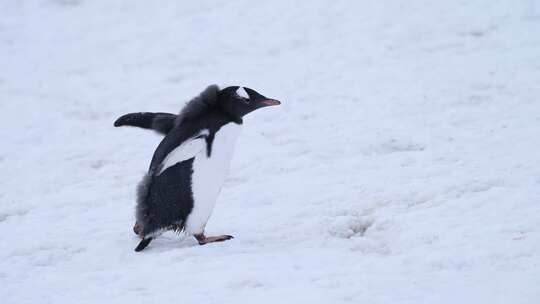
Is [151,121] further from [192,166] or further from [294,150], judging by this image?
[294,150]

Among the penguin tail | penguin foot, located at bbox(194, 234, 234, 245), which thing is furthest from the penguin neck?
the penguin tail

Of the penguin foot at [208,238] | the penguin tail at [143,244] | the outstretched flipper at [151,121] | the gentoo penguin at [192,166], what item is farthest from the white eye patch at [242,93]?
the penguin tail at [143,244]

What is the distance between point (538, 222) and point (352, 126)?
8.61 ft

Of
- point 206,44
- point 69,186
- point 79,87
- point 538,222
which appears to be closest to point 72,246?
point 69,186

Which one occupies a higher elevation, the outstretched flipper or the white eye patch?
the white eye patch

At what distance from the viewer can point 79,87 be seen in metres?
8.11

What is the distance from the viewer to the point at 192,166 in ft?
14.0

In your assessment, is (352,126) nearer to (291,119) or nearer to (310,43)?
(291,119)

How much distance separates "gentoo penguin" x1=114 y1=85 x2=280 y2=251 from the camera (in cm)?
427

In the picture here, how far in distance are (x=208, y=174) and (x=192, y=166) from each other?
0.12 meters

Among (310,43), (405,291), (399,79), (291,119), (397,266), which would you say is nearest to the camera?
(405,291)

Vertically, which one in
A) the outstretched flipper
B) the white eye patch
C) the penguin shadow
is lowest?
the penguin shadow

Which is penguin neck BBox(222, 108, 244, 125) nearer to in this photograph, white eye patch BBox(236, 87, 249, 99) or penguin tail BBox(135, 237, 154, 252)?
white eye patch BBox(236, 87, 249, 99)

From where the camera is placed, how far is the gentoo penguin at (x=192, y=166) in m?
4.27
